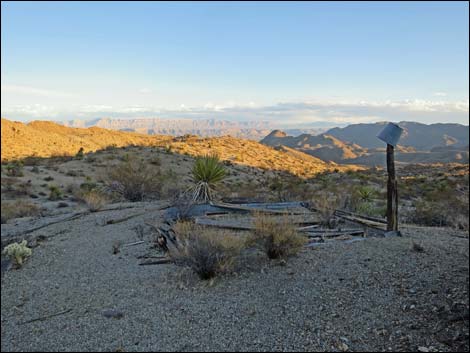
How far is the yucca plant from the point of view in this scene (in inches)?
516

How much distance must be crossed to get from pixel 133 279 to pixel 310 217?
5.53 metres

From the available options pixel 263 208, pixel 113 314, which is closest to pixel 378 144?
pixel 263 208

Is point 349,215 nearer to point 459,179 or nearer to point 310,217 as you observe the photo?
point 310,217

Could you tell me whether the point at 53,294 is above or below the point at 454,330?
below

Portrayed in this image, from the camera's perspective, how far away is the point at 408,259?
7.26 meters

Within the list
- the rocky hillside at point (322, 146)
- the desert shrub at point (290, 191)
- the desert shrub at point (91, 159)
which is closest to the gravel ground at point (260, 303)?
the desert shrub at point (290, 191)

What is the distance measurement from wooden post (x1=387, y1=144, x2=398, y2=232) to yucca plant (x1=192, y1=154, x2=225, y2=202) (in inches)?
230

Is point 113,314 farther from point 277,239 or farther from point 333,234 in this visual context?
point 333,234

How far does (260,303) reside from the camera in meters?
5.81

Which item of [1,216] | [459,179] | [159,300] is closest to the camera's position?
[159,300]

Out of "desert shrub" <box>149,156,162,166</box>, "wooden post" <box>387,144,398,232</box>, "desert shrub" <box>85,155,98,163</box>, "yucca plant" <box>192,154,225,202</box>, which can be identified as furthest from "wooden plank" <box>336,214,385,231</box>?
"desert shrub" <box>85,155,98,163</box>

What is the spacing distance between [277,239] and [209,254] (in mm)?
1468

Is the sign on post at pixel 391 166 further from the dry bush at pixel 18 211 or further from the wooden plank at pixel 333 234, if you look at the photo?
the dry bush at pixel 18 211

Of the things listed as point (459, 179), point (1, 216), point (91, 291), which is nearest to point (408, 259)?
point (91, 291)
